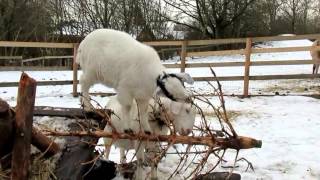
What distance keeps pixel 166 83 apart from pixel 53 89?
9406mm

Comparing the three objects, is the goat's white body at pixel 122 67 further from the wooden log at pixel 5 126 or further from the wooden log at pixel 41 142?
the wooden log at pixel 5 126

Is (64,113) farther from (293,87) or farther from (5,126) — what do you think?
(293,87)

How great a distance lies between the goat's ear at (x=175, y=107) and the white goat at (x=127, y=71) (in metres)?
0.06

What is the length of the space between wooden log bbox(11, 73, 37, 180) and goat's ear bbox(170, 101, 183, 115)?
2536mm

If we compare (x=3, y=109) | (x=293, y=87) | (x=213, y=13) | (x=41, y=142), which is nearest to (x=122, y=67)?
(x=41, y=142)

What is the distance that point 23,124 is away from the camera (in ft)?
11.1

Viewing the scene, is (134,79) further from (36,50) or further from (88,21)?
(88,21)

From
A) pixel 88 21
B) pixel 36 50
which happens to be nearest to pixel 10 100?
pixel 36 50

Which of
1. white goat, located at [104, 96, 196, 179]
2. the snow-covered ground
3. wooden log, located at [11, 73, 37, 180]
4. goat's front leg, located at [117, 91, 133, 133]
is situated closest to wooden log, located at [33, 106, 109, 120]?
the snow-covered ground

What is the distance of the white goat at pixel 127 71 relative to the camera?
594cm

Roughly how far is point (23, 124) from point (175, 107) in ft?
8.62

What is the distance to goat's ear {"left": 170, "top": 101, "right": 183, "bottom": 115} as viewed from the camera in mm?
5773

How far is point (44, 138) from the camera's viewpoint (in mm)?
3875

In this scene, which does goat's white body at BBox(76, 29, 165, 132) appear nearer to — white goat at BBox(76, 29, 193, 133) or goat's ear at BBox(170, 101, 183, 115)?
white goat at BBox(76, 29, 193, 133)
